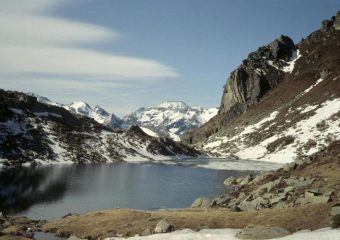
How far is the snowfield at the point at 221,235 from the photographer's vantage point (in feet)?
102

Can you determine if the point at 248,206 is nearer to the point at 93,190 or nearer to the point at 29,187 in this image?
the point at 93,190

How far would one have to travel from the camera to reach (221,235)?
121 feet

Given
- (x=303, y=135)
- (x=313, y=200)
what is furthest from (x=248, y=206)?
(x=303, y=135)

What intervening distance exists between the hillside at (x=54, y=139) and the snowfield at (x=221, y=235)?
97.6 metres

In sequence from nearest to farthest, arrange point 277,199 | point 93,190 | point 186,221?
point 186,221
point 277,199
point 93,190

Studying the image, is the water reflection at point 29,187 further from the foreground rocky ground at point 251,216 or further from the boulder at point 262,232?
the boulder at point 262,232

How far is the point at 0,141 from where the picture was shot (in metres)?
139

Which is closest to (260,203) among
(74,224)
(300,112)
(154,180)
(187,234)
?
(187,234)

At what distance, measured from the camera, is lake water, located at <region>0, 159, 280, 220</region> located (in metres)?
69.2

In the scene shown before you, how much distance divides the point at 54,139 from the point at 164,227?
126 meters

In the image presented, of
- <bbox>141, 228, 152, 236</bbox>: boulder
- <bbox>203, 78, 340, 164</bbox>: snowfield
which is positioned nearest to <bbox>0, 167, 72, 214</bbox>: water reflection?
<bbox>141, 228, 152, 236</bbox>: boulder

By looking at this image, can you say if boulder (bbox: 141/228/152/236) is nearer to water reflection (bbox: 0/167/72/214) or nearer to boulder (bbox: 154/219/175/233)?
boulder (bbox: 154/219/175/233)

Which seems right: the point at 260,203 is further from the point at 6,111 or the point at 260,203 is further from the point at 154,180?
the point at 6,111

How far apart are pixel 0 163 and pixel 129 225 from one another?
90.8 meters
